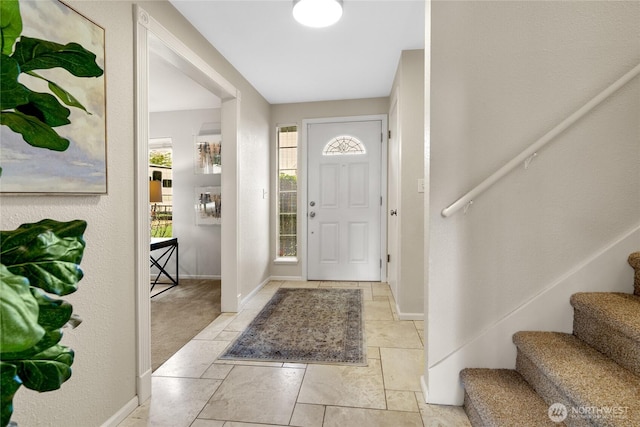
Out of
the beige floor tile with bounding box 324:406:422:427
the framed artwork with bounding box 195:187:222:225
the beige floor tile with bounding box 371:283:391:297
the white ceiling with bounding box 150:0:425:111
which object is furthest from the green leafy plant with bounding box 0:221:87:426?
the framed artwork with bounding box 195:187:222:225

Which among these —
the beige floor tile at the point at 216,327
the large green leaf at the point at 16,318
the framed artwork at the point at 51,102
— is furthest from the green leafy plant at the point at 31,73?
the beige floor tile at the point at 216,327

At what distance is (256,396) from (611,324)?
1.71m

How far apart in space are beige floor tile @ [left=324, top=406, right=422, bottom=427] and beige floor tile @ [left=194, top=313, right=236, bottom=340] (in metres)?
1.31

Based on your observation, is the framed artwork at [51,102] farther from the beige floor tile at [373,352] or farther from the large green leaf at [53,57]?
the beige floor tile at [373,352]

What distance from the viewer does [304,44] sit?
2.58 m

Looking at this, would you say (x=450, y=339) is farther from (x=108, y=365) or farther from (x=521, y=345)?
(x=108, y=365)

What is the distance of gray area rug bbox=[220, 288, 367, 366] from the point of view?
2.13 m

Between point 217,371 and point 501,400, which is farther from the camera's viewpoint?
point 217,371

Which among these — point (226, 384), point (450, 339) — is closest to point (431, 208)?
point (450, 339)

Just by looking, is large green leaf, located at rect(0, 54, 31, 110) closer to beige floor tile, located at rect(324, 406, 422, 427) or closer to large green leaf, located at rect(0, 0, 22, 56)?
large green leaf, located at rect(0, 0, 22, 56)

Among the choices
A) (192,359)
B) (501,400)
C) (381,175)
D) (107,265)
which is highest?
(381,175)

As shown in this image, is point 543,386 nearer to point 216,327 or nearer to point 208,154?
point 216,327

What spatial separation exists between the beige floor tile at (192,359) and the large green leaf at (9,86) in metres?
1.86

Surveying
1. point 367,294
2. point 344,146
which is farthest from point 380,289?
point 344,146
